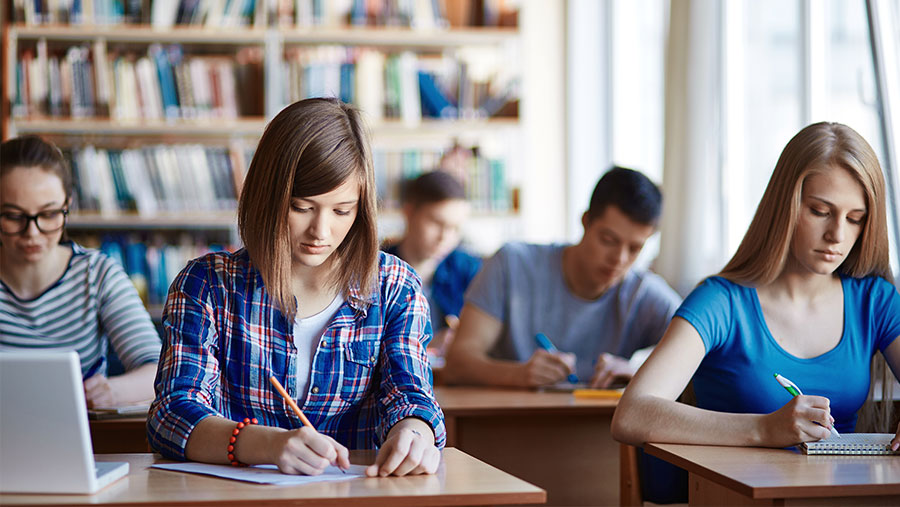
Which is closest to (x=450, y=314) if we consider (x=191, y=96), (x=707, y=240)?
(x=707, y=240)

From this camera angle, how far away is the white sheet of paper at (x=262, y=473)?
1302 mm

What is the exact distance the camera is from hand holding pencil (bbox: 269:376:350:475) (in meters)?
1.33

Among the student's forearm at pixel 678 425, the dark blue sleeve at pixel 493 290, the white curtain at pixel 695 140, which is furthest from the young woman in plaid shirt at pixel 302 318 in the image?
the white curtain at pixel 695 140

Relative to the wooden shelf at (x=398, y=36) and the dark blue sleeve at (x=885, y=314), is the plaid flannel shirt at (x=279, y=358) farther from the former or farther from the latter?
the wooden shelf at (x=398, y=36)

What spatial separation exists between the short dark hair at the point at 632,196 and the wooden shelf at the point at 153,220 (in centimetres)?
213

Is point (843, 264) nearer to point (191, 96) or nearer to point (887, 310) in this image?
point (887, 310)

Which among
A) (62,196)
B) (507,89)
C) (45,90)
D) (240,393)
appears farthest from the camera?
(507,89)

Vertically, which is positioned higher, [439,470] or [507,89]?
[507,89]

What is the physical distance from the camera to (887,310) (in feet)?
6.32

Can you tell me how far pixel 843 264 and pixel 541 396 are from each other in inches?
30.8

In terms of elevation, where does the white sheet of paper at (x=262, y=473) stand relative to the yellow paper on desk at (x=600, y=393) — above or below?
above

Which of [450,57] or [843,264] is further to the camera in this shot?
[450,57]

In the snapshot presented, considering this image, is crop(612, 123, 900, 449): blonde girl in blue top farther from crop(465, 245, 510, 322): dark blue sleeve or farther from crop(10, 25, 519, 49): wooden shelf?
crop(10, 25, 519, 49): wooden shelf

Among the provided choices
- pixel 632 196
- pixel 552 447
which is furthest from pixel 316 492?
pixel 632 196
